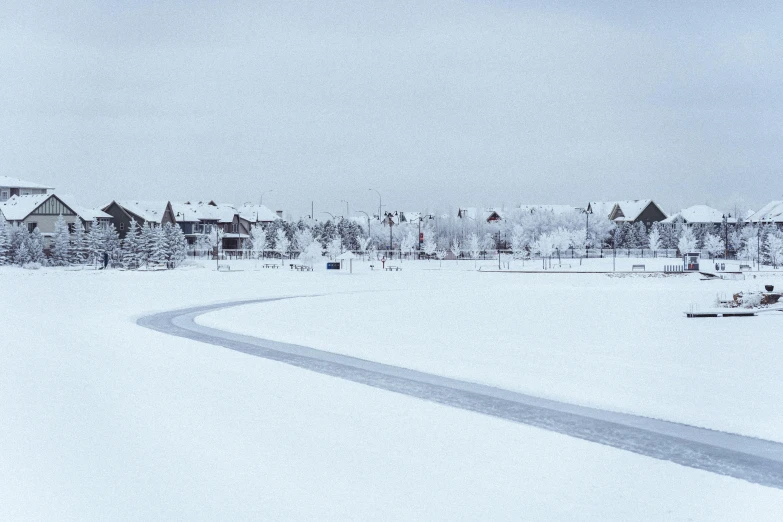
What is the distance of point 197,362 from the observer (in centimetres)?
1861

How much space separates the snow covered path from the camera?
34.1ft

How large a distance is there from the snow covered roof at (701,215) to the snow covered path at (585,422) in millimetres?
116525

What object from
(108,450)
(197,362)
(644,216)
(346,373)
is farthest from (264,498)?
(644,216)

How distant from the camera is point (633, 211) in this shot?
448 feet

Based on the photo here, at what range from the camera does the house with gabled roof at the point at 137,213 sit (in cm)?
10556

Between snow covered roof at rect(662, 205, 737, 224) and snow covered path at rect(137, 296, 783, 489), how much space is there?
117 m

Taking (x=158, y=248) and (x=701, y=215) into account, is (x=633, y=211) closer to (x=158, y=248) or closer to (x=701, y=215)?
(x=701, y=215)

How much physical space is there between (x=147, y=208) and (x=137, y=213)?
22.4 feet

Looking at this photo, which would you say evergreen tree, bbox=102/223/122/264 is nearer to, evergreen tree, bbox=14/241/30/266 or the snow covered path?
evergreen tree, bbox=14/241/30/266

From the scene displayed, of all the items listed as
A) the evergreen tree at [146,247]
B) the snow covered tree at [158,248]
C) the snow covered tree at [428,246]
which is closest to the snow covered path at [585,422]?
the snow covered tree at [158,248]

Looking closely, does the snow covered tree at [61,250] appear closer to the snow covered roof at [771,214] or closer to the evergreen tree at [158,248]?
the evergreen tree at [158,248]

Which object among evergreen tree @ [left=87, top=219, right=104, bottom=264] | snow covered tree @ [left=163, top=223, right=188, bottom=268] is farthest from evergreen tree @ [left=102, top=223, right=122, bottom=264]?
snow covered tree @ [left=163, top=223, right=188, bottom=268]

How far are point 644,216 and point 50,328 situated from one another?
124128mm

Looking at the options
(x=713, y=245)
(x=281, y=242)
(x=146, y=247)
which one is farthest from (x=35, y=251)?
(x=713, y=245)
